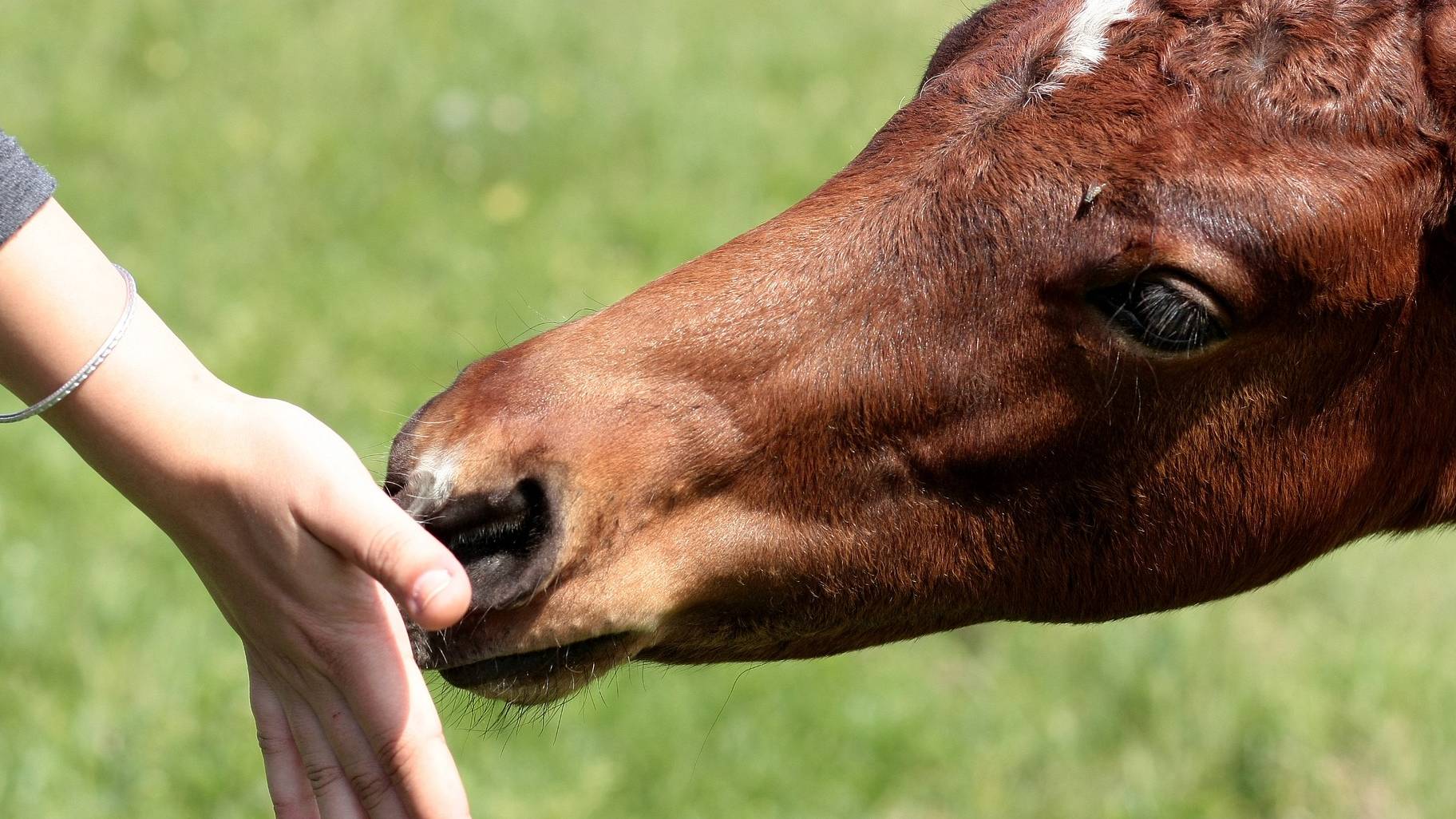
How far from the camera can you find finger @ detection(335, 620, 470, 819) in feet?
5.84

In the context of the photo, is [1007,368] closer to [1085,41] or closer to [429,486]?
[1085,41]

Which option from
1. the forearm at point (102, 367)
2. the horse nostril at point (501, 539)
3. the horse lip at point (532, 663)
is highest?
the forearm at point (102, 367)

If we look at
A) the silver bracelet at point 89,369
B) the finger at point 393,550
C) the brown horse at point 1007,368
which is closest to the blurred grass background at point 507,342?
the brown horse at point 1007,368

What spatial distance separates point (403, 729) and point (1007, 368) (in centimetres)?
106

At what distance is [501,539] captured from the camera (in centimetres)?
209

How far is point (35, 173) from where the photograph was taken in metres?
1.88

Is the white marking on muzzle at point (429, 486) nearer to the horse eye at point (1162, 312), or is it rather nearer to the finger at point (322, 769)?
the finger at point (322, 769)

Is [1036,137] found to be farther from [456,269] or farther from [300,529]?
[456,269]

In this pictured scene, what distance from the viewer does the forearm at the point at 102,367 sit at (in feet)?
5.96

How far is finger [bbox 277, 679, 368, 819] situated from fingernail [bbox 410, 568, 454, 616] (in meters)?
0.33

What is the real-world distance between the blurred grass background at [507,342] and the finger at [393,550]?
1188 mm

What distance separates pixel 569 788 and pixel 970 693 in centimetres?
133

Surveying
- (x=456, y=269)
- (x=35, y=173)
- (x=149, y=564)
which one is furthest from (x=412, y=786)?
(x=456, y=269)

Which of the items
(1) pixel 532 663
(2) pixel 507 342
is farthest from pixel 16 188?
(2) pixel 507 342
